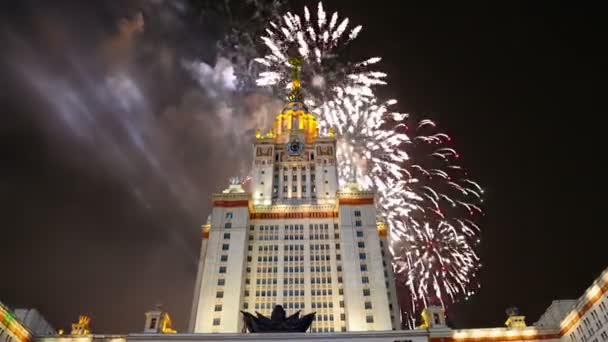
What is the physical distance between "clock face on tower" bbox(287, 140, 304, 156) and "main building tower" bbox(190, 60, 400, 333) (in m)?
2.15

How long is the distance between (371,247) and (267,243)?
63.8 ft

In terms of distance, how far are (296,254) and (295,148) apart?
2917 cm

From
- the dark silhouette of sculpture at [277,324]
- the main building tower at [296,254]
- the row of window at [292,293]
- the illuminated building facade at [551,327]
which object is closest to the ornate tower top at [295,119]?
the main building tower at [296,254]

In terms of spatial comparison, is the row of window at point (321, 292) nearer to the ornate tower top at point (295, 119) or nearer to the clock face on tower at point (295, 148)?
the clock face on tower at point (295, 148)

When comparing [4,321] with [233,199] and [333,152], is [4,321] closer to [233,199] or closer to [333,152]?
[233,199]

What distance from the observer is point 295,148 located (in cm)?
10688

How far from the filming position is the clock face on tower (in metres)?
106

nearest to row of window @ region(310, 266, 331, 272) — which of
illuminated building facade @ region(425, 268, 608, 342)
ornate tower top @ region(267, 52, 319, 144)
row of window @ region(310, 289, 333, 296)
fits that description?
row of window @ region(310, 289, 333, 296)

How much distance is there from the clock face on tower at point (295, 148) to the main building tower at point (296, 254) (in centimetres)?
215

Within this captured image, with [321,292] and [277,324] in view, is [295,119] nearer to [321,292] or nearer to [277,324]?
[321,292]

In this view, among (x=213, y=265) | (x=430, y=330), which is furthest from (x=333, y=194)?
(x=430, y=330)

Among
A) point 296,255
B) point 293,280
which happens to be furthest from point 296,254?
point 293,280

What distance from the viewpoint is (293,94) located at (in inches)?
4751

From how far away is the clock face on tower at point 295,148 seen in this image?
106 meters
